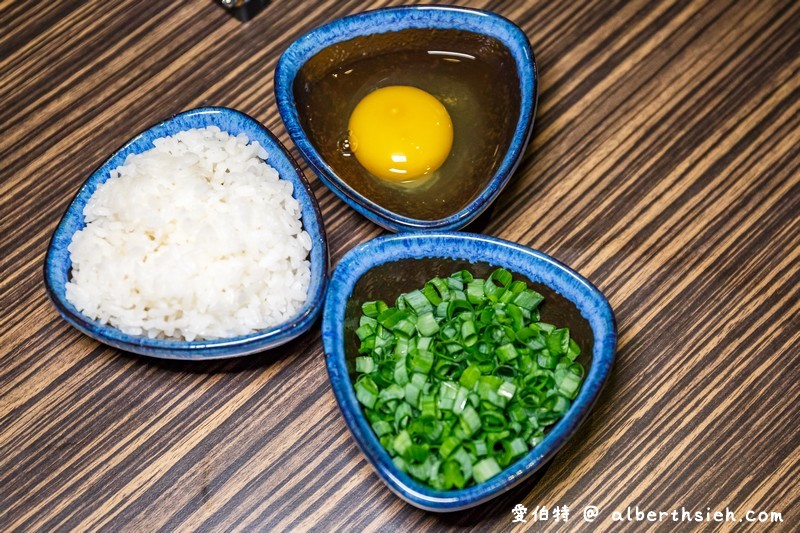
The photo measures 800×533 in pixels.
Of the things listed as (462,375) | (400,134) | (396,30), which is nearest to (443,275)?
(462,375)

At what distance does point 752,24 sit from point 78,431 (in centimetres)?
247

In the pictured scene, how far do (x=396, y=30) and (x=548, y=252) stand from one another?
0.80 metres

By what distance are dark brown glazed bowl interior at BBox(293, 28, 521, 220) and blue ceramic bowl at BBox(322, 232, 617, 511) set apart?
0.19m

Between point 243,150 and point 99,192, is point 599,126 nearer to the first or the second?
point 243,150

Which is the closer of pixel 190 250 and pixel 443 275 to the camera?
pixel 190 250

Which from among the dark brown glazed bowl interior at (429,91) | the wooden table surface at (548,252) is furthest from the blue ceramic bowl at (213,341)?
the wooden table surface at (548,252)

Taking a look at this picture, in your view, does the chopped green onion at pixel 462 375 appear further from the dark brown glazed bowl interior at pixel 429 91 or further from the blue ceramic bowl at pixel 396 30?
the dark brown glazed bowl interior at pixel 429 91

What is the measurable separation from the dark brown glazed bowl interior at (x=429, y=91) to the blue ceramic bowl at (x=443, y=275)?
0.19 m

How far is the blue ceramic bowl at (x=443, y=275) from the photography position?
185 cm

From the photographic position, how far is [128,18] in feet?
8.96

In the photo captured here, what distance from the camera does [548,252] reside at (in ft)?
7.97

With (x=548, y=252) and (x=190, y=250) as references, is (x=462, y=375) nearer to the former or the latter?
(x=548, y=252)

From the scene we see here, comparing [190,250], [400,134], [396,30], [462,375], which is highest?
[396,30]

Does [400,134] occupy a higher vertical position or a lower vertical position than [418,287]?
higher
